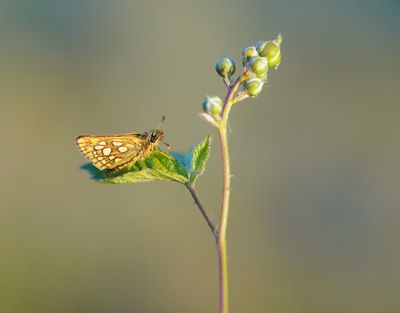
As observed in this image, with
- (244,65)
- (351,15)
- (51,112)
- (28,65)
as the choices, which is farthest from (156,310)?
(351,15)

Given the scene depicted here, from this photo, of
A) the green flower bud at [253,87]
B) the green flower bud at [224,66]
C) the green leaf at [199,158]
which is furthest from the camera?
the green leaf at [199,158]

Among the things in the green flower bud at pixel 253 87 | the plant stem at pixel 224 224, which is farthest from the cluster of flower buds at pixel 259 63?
the plant stem at pixel 224 224

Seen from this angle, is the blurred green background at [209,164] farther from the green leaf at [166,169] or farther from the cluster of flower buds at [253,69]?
the cluster of flower buds at [253,69]

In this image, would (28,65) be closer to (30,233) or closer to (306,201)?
(30,233)

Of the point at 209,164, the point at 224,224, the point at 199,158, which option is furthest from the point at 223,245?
the point at 209,164

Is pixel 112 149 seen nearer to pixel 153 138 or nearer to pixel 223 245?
pixel 153 138
